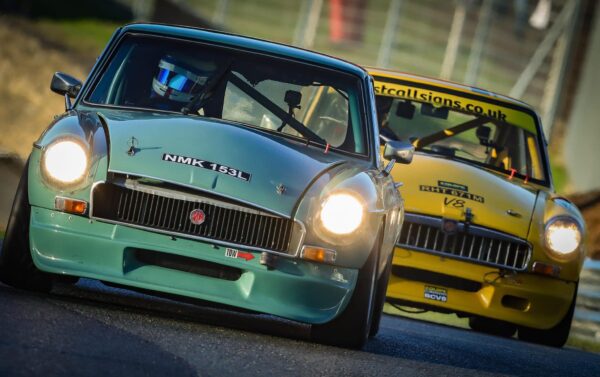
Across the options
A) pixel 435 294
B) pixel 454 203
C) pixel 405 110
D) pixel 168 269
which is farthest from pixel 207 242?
pixel 405 110

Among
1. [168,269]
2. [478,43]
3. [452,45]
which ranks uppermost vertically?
[478,43]

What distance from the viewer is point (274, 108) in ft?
27.0

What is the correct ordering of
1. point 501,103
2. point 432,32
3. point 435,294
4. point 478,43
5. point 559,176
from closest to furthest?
point 435,294 < point 501,103 < point 559,176 < point 478,43 < point 432,32

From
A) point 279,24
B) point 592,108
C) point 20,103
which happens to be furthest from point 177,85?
point 279,24

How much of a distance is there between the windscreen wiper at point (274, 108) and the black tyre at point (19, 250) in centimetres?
153

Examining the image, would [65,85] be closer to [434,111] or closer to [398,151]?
[398,151]

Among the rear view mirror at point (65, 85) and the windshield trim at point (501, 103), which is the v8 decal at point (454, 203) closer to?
the windshield trim at point (501, 103)

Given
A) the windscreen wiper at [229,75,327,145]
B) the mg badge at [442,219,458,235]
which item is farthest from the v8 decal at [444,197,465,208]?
the windscreen wiper at [229,75,327,145]

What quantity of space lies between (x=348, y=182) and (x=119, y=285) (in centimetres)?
120

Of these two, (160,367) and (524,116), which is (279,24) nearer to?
(524,116)

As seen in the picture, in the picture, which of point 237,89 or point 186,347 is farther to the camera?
point 237,89

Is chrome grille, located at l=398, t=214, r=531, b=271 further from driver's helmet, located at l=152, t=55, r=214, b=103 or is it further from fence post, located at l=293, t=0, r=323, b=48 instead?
fence post, located at l=293, t=0, r=323, b=48

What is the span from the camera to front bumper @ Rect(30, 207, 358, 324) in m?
6.94

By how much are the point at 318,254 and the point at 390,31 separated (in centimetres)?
2246
